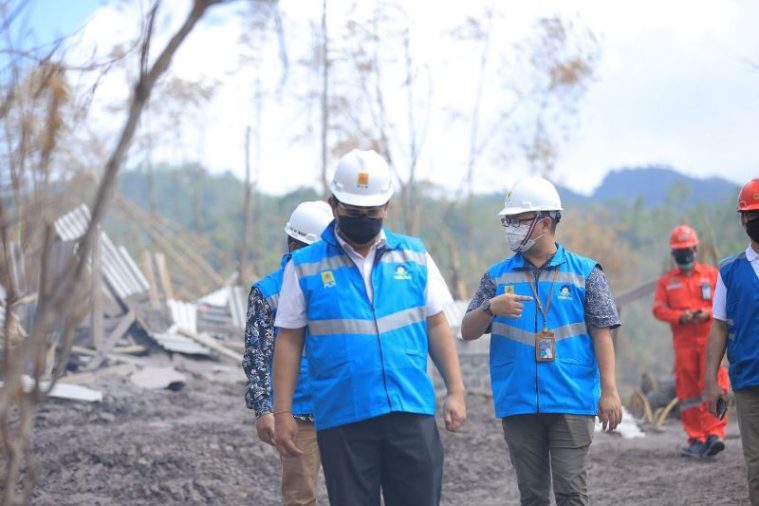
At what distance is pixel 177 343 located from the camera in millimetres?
16688

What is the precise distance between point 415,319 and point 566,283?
1270 mm

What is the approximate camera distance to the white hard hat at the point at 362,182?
4410 mm

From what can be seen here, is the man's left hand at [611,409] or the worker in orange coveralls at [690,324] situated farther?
the worker in orange coveralls at [690,324]

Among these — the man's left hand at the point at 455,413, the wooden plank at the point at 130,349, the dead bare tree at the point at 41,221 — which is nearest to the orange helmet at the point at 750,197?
the man's left hand at the point at 455,413

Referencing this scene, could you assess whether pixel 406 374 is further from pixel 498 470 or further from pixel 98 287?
pixel 98 287

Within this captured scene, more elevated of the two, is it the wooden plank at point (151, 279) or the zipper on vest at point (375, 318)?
the zipper on vest at point (375, 318)

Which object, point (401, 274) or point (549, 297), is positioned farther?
point (549, 297)

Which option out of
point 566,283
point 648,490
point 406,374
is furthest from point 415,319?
point 648,490

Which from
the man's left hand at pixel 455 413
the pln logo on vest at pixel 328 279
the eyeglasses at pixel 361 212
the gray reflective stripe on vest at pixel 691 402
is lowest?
the gray reflective stripe on vest at pixel 691 402

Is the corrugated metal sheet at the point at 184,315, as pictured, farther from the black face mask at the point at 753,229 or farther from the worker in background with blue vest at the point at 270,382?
the black face mask at the point at 753,229

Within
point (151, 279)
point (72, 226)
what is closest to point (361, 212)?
point (72, 226)

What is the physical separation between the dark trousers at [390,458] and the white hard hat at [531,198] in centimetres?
156

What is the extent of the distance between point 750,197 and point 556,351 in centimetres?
134

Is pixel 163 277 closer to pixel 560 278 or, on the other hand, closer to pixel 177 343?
pixel 177 343
